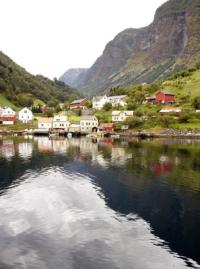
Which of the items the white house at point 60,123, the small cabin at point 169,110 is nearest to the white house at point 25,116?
the white house at point 60,123

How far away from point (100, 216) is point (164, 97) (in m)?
137

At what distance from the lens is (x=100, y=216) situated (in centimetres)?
3891

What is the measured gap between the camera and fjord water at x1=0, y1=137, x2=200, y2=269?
28.8 m

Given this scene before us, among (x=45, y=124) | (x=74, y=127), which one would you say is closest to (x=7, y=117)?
(x=45, y=124)

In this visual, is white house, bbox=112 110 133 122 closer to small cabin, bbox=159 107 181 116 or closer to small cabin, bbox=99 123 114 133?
small cabin, bbox=99 123 114 133

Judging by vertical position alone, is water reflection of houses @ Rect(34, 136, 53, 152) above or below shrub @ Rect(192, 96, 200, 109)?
below

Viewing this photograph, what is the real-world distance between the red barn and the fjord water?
10300 cm

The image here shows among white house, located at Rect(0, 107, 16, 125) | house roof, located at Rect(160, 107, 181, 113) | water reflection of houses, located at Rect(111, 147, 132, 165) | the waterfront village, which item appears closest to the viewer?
water reflection of houses, located at Rect(111, 147, 132, 165)

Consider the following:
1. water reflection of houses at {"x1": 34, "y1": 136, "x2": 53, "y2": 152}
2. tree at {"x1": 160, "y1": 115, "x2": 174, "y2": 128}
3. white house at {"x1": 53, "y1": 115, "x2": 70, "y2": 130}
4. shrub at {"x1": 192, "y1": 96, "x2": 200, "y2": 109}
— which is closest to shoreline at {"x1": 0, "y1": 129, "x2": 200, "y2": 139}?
tree at {"x1": 160, "y1": 115, "x2": 174, "y2": 128}

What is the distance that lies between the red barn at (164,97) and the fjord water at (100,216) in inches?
4055

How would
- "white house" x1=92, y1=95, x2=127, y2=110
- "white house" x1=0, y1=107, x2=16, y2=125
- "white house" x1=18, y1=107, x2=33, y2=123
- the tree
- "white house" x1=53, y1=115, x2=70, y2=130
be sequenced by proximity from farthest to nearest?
1. "white house" x1=92, y1=95, x2=127, y2=110
2. "white house" x1=18, y1=107, x2=33, y2=123
3. "white house" x1=0, y1=107, x2=16, y2=125
4. "white house" x1=53, y1=115, x2=70, y2=130
5. the tree

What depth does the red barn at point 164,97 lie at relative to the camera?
170625 mm

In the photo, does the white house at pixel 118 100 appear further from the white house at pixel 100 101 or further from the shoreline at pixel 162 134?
the shoreline at pixel 162 134

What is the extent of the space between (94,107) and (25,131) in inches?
1886
